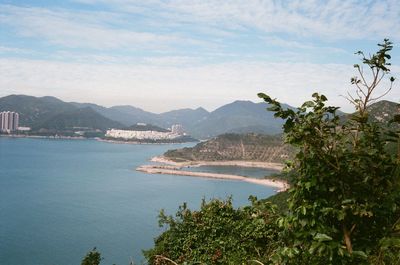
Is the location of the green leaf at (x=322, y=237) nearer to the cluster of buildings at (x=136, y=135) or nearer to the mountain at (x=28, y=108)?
the cluster of buildings at (x=136, y=135)

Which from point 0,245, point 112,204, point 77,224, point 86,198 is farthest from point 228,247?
point 86,198

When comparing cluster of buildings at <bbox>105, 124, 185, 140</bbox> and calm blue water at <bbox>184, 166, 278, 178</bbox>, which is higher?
cluster of buildings at <bbox>105, 124, 185, 140</bbox>

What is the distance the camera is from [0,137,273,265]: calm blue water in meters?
24.8

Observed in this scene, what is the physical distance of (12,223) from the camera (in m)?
30.0

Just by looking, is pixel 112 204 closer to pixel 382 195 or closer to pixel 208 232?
pixel 208 232

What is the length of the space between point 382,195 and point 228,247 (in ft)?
13.7

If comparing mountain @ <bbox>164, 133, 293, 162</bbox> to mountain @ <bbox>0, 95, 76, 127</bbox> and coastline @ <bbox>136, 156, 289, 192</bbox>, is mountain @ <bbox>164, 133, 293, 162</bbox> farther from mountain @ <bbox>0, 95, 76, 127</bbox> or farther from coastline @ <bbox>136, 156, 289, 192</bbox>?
mountain @ <bbox>0, 95, 76, 127</bbox>

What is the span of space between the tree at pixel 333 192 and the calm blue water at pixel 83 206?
34.8 ft

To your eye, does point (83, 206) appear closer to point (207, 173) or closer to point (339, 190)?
point (207, 173)

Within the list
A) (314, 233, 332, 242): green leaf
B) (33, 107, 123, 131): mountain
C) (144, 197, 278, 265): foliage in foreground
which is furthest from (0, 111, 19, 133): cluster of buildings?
(314, 233, 332, 242): green leaf

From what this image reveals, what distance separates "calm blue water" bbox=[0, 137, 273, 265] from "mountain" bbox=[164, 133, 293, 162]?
82.6ft

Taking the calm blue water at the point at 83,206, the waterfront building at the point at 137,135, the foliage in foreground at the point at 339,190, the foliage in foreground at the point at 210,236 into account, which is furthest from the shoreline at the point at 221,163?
the foliage in foreground at the point at 339,190

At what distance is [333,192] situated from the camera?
136 centimetres

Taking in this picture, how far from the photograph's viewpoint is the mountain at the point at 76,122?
484 ft
